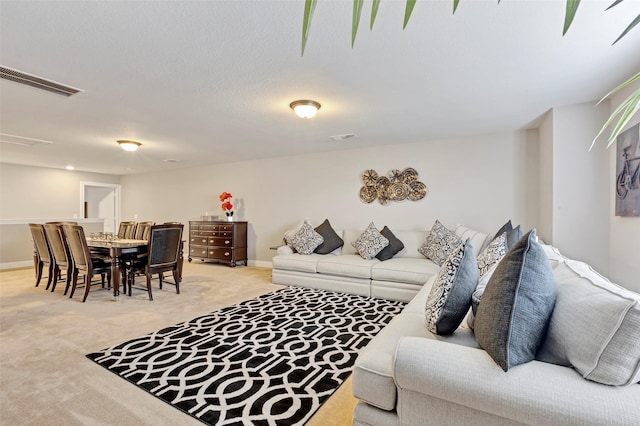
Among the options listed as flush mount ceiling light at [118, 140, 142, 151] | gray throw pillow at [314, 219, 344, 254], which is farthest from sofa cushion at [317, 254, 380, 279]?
flush mount ceiling light at [118, 140, 142, 151]

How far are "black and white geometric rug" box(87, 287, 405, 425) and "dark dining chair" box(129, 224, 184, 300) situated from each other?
1.31m

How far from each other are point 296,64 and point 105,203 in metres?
9.37

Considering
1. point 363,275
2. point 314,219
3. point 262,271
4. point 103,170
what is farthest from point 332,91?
point 103,170

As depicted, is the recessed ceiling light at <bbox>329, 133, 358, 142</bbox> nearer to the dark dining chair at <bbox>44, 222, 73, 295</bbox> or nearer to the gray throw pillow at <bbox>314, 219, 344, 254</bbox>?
the gray throw pillow at <bbox>314, 219, 344, 254</bbox>

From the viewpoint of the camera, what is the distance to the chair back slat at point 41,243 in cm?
464

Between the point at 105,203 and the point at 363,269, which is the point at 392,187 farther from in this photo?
the point at 105,203

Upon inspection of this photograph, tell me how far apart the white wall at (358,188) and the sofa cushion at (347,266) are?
3.51ft

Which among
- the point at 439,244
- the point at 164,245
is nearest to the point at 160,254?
the point at 164,245

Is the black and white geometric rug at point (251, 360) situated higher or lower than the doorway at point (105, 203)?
lower

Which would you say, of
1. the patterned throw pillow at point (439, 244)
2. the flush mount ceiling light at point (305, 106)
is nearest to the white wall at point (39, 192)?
the flush mount ceiling light at point (305, 106)

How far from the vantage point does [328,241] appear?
17.5 ft

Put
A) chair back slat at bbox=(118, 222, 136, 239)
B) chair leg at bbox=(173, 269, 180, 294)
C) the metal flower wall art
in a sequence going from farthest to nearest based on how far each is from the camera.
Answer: chair back slat at bbox=(118, 222, 136, 239), the metal flower wall art, chair leg at bbox=(173, 269, 180, 294)

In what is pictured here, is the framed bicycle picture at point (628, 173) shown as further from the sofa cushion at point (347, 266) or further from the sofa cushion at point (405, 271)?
the sofa cushion at point (347, 266)

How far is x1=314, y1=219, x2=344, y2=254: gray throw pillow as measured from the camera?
5.29 m
